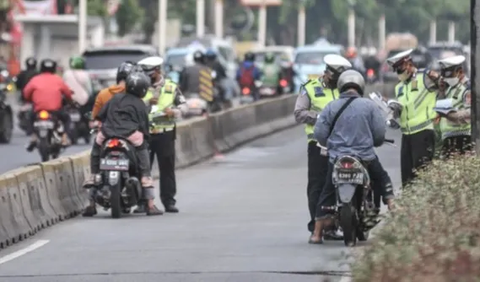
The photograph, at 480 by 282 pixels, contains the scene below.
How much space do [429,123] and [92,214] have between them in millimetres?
4144

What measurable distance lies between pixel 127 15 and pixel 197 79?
42.1 meters

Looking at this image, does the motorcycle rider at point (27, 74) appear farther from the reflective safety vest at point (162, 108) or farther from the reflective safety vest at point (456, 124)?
the reflective safety vest at point (456, 124)

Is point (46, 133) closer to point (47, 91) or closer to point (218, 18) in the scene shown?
point (47, 91)

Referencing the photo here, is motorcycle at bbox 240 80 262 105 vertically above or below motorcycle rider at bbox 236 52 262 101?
below

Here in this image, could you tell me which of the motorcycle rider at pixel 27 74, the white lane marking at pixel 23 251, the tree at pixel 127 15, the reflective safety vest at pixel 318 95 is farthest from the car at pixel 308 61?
the white lane marking at pixel 23 251

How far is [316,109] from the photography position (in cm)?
1582

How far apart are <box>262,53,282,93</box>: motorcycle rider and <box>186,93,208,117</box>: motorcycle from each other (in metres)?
11.3

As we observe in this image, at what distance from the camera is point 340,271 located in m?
12.4

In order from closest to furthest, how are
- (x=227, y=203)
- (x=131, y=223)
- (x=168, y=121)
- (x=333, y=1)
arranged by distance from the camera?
(x=131, y=223) → (x=168, y=121) → (x=227, y=203) → (x=333, y=1)

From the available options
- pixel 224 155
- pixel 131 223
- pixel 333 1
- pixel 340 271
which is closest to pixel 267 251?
pixel 340 271

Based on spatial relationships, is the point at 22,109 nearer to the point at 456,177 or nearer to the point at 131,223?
the point at 131,223

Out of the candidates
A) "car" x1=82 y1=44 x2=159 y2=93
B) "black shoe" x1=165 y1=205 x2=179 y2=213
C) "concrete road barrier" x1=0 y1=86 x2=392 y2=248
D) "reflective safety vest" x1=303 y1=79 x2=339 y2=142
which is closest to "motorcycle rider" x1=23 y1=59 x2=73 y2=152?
"concrete road barrier" x1=0 y1=86 x2=392 y2=248

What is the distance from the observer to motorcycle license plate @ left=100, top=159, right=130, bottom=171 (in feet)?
59.6

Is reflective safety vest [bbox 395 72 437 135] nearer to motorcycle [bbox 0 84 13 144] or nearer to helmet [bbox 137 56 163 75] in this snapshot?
helmet [bbox 137 56 163 75]
